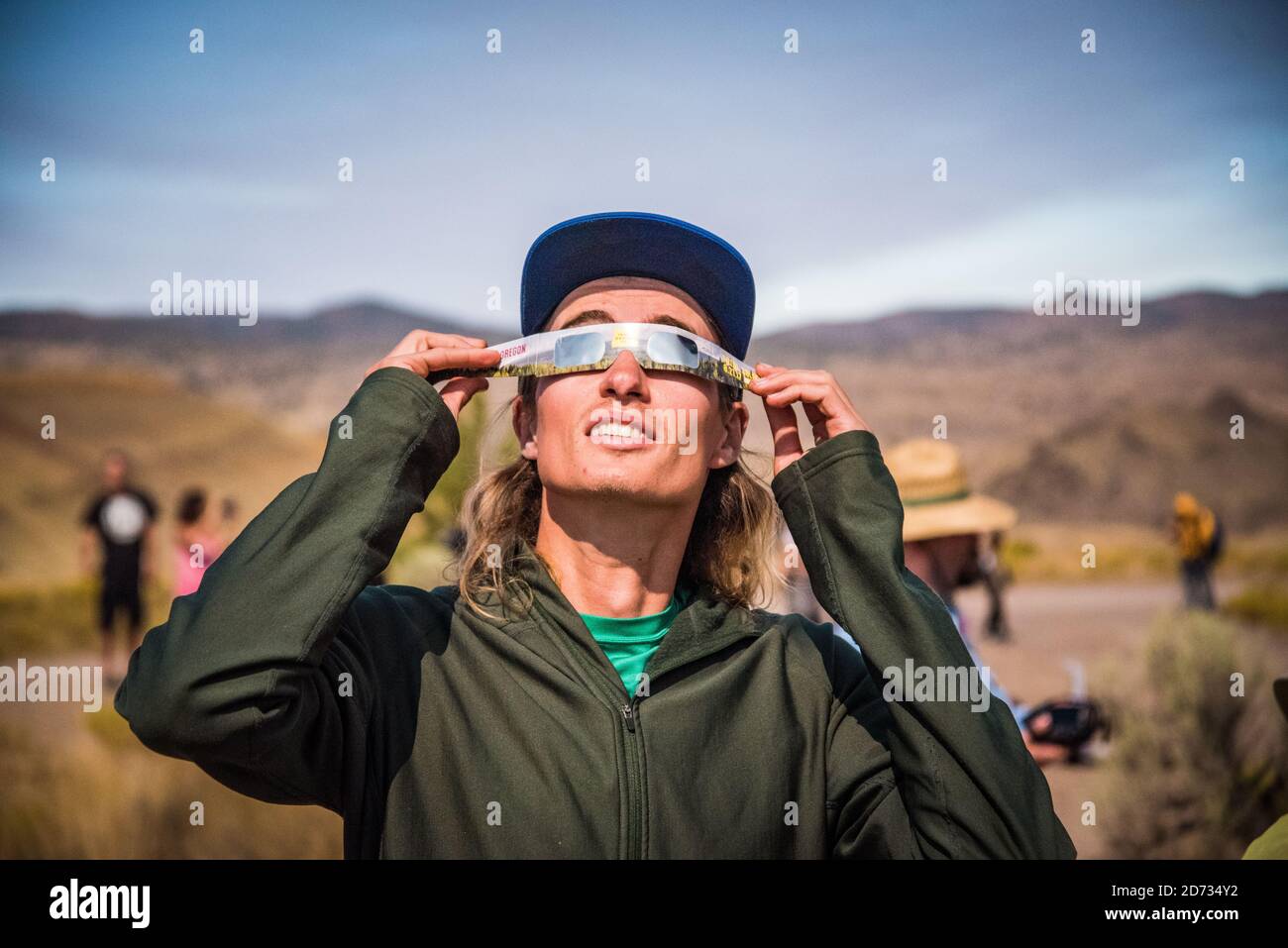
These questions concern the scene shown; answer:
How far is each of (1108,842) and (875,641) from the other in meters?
5.54

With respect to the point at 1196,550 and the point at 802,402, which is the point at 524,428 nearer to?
the point at 802,402

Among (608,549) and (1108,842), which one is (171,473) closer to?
(1108,842)

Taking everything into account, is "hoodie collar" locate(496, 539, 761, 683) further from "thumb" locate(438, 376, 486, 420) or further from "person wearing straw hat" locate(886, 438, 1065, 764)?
"person wearing straw hat" locate(886, 438, 1065, 764)

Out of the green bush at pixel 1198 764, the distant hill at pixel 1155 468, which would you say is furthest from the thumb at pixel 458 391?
the distant hill at pixel 1155 468

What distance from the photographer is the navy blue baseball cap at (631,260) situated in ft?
9.72

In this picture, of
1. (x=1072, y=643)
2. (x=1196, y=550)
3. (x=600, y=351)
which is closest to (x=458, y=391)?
(x=600, y=351)

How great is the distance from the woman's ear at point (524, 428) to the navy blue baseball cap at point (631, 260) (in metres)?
0.20

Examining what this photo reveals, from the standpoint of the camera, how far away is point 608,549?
9.20 feet

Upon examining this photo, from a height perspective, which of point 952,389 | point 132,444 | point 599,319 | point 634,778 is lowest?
point 634,778

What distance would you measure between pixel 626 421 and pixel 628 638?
1.60 ft

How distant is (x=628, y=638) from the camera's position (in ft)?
9.05

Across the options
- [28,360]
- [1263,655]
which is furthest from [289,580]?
[28,360]

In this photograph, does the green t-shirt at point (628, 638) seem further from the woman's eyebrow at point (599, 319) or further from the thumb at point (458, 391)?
the woman's eyebrow at point (599, 319)
